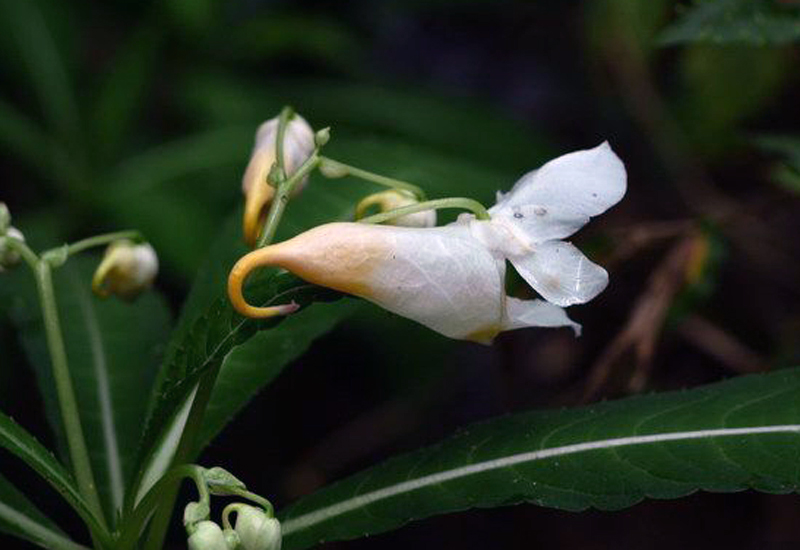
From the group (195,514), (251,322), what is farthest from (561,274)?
(195,514)

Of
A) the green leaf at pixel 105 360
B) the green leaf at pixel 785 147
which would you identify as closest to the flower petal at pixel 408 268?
the green leaf at pixel 105 360

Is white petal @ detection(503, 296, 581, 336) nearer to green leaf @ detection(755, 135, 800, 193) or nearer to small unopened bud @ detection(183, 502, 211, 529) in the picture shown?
small unopened bud @ detection(183, 502, 211, 529)

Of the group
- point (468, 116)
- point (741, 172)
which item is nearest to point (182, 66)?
point (468, 116)

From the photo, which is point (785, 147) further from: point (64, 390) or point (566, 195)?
point (64, 390)

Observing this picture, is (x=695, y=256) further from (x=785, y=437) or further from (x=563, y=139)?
(x=563, y=139)

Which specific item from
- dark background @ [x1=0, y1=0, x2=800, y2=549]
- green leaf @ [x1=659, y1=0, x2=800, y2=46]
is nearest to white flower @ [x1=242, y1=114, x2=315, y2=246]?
green leaf @ [x1=659, y1=0, x2=800, y2=46]
